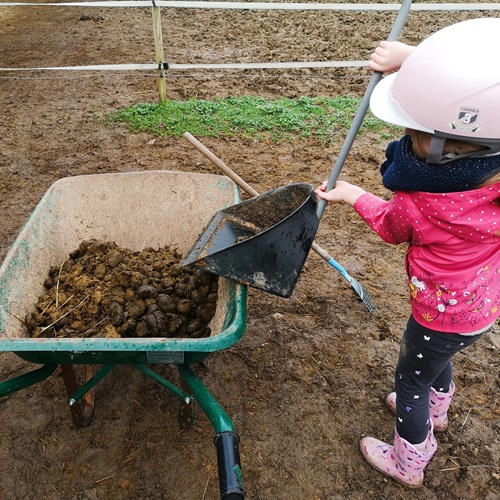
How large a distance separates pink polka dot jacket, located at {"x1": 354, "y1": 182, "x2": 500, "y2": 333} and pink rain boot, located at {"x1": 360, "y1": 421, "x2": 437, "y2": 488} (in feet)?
2.41

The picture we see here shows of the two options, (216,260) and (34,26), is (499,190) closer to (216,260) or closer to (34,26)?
(216,260)

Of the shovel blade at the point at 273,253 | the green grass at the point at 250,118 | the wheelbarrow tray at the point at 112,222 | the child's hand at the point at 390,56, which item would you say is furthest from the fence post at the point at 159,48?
the child's hand at the point at 390,56

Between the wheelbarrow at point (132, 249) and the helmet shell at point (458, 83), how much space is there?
3.18 ft

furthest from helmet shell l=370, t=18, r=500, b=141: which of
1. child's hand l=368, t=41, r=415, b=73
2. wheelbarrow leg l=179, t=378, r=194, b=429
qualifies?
wheelbarrow leg l=179, t=378, r=194, b=429

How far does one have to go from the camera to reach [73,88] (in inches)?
243

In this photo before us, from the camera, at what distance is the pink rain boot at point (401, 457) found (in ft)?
7.30

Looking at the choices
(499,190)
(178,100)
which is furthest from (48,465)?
(178,100)

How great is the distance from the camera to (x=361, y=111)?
2.06 meters

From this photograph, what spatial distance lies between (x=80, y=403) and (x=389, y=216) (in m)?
1.74

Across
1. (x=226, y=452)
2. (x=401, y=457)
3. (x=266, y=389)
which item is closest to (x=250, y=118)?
(x=266, y=389)

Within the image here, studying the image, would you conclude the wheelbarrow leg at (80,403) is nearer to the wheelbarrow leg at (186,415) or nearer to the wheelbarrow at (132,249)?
the wheelbarrow at (132,249)

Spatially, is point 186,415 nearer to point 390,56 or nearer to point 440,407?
point 440,407

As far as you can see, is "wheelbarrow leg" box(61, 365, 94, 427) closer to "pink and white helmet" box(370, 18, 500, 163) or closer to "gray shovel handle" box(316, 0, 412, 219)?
"gray shovel handle" box(316, 0, 412, 219)

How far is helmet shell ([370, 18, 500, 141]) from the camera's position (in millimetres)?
1371
